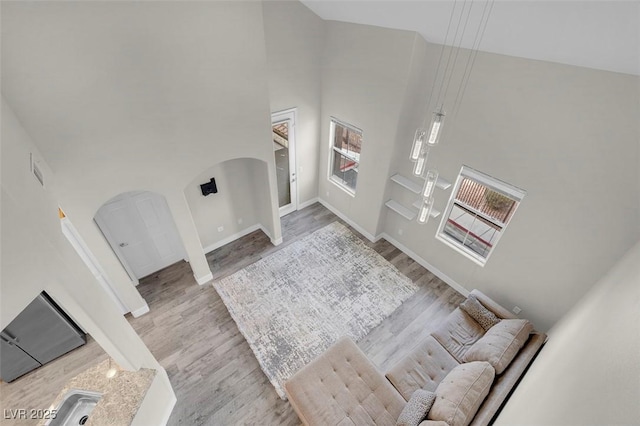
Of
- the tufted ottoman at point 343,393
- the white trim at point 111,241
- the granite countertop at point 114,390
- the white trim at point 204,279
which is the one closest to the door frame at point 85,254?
the white trim at point 111,241

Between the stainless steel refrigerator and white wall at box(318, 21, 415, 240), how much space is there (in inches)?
207

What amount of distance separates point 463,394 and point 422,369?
93cm

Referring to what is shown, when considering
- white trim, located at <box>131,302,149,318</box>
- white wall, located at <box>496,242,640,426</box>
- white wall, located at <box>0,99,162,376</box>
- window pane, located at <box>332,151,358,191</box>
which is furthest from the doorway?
white wall, located at <box>496,242,640,426</box>

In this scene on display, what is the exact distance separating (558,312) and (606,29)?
3443 millimetres

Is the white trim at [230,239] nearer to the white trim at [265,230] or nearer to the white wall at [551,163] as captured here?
the white trim at [265,230]

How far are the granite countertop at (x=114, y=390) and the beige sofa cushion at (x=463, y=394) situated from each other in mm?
3050

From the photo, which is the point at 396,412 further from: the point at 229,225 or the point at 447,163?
the point at 229,225

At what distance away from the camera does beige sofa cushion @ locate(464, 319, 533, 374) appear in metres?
3.09

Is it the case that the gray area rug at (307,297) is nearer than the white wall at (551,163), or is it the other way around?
the white wall at (551,163)

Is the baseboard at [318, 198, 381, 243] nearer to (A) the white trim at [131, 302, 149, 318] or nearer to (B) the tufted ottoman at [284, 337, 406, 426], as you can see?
(B) the tufted ottoman at [284, 337, 406, 426]

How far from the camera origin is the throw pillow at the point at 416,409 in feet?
9.26

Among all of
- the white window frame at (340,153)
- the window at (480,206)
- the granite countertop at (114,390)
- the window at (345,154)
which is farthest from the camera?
the window at (345,154)

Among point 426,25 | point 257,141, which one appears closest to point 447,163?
point 426,25

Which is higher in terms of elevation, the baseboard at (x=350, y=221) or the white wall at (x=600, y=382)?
the white wall at (x=600, y=382)
